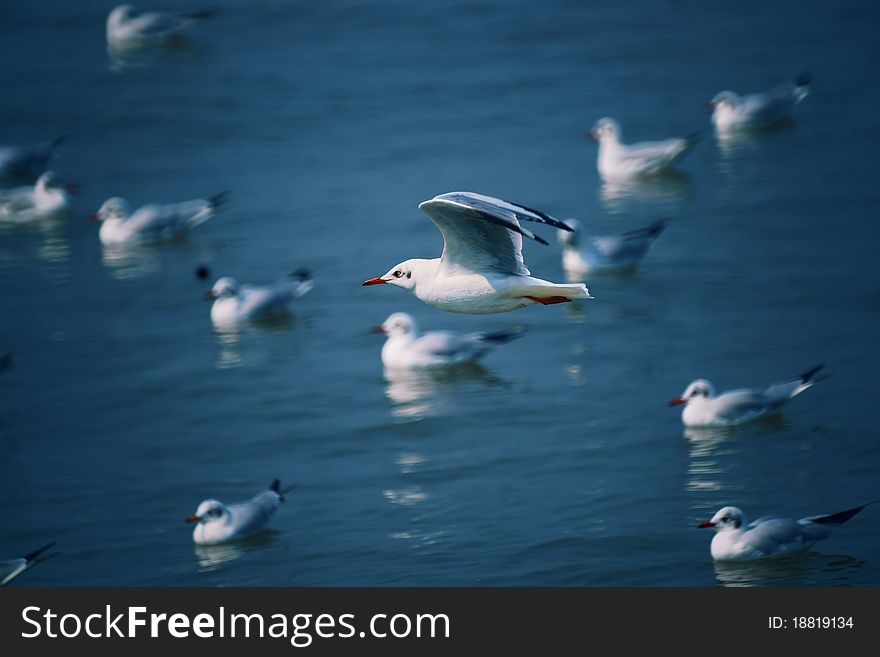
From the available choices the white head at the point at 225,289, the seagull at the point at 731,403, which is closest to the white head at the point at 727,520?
the seagull at the point at 731,403

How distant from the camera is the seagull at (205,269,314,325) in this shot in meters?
17.2

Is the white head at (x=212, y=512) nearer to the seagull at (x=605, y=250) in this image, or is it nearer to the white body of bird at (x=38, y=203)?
the seagull at (x=605, y=250)

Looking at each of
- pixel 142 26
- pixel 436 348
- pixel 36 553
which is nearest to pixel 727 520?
pixel 436 348

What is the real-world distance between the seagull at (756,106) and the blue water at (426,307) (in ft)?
1.00

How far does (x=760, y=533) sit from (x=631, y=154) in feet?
27.3

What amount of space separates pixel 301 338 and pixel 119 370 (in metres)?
1.85

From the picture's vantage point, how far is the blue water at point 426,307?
42.9ft

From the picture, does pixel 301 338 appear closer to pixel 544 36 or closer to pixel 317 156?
pixel 317 156

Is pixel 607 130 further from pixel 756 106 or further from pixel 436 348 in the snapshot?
pixel 436 348

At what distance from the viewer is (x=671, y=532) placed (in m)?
12.9

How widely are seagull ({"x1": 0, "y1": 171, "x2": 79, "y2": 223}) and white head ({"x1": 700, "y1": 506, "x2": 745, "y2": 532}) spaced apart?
33.7 ft

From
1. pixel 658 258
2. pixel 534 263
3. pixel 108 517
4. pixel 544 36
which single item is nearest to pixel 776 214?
pixel 658 258

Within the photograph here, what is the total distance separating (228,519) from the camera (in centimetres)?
1316

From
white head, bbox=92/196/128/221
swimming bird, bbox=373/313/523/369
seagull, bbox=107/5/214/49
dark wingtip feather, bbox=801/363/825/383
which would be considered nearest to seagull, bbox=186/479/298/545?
swimming bird, bbox=373/313/523/369
